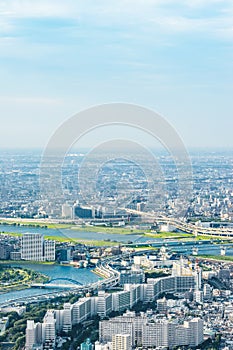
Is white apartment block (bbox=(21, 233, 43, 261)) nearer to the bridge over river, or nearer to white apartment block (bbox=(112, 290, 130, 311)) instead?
the bridge over river

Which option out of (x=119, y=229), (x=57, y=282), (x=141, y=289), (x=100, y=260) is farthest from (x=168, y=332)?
(x=119, y=229)

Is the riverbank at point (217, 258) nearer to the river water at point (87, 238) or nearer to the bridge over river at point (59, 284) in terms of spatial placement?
the river water at point (87, 238)

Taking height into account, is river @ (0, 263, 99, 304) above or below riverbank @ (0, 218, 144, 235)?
below

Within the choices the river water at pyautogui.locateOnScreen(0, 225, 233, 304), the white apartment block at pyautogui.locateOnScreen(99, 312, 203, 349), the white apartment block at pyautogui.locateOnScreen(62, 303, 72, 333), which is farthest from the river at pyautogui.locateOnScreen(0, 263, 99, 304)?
the white apartment block at pyautogui.locateOnScreen(99, 312, 203, 349)

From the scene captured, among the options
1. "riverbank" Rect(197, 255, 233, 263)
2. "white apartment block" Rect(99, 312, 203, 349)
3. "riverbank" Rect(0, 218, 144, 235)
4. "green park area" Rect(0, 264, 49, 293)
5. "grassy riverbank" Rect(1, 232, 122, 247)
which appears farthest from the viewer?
"riverbank" Rect(0, 218, 144, 235)

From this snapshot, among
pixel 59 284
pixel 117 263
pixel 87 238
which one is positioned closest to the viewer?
pixel 59 284

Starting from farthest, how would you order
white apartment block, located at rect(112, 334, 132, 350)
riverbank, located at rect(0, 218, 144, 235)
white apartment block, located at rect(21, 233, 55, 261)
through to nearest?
riverbank, located at rect(0, 218, 144, 235) < white apartment block, located at rect(21, 233, 55, 261) < white apartment block, located at rect(112, 334, 132, 350)

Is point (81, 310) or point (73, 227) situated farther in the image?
point (73, 227)

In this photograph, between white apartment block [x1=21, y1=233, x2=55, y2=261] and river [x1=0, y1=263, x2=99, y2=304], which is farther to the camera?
white apartment block [x1=21, y1=233, x2=55, y2=261]

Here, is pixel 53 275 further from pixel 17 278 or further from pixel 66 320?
pixel 66 320

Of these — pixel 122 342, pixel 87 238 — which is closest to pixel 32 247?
pixel 87 238
